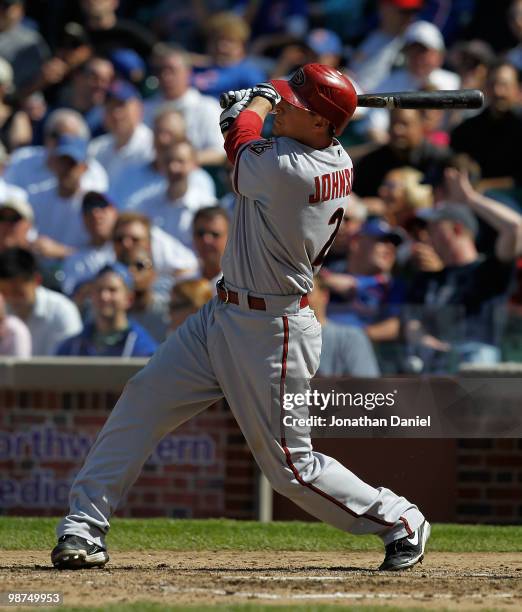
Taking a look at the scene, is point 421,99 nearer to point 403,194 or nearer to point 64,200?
point 403,194

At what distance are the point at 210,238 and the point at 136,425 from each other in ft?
14.5

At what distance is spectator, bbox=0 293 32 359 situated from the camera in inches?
366

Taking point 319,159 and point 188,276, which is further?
point 188,276

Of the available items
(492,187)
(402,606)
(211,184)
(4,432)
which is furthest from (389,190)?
(402,606)

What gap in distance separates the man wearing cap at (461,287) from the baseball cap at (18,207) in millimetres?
3279

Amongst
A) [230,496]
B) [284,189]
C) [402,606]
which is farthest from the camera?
[230,496]

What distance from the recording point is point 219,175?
1180 cm

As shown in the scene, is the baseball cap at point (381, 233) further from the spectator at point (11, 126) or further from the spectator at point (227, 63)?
the spectator at point (11, 126)

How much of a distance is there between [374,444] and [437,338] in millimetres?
1212

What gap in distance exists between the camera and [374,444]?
7.65m

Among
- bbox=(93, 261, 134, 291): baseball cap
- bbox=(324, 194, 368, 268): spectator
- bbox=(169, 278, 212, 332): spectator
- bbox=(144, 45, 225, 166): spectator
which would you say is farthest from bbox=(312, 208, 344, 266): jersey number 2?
bbox=(144, 45, 225, 166): spectator

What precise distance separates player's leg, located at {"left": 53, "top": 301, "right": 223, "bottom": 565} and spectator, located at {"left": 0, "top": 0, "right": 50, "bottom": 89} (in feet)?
31.1

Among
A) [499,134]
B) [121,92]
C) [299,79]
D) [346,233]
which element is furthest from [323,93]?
[121,92]

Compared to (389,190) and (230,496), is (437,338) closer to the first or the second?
(230,496)
